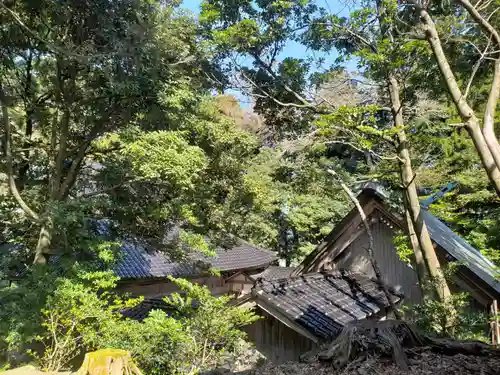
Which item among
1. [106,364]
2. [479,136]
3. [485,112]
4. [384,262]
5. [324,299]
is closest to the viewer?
[106,364]

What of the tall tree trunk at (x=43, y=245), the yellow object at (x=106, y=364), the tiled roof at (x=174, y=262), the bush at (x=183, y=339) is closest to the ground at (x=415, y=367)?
the yellow object at (x=106, y=364)

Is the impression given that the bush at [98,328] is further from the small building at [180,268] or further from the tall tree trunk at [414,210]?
the tall tree trunk at [414,210]

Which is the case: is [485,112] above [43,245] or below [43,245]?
above

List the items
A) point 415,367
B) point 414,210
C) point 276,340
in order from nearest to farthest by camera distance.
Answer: point 415,367
point 276,340
point 414,210

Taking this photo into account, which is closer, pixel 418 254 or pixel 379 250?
pixel 418 254

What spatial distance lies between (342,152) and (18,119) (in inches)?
759

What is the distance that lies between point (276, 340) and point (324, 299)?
140 centimetres

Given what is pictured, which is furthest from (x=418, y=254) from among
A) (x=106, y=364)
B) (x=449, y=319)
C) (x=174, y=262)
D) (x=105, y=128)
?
(x=105, y=128)

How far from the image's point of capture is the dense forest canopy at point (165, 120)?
276 inches

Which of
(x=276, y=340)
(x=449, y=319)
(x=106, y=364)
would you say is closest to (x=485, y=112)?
(x=449, y=319)

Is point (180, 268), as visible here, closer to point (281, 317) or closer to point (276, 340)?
point (276, 340)

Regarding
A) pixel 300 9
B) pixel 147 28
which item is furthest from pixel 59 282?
pixel 300 9

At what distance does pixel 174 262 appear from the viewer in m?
9.94

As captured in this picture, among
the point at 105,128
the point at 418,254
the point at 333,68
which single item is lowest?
the point at 418,254
